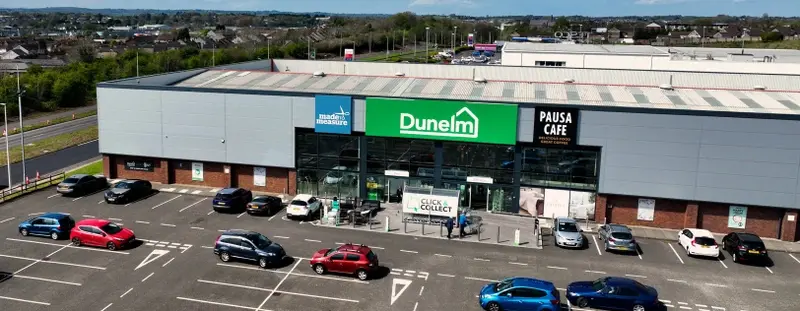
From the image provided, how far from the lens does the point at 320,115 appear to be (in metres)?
37.4

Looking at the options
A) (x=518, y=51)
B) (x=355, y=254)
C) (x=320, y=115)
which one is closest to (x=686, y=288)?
(x=355, y=254)

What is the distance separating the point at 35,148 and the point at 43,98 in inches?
1173

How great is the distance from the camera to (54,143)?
56219mm

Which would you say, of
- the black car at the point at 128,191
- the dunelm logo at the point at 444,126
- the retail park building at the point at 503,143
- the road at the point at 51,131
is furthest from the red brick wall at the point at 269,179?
the road at the point at 51,131

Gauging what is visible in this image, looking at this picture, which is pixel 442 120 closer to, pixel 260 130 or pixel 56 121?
pixel 260 130

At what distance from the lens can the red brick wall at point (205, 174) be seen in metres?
40.4

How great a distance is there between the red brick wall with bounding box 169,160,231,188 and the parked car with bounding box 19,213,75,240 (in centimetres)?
1070

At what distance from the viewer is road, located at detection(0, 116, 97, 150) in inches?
2190

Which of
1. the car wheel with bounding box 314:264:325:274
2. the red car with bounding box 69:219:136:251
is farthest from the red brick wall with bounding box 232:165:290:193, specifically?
the car wheel with bounding box 314:264:325:274

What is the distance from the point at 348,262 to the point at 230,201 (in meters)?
12.0

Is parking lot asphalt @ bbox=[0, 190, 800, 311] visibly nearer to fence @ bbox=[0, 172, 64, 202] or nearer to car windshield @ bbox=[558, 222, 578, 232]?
car windshield @ bbox=[558, 222, 578, 232]

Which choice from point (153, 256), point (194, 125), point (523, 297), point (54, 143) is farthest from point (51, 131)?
point (523, 297)

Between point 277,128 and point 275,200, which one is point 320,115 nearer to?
point 277,128

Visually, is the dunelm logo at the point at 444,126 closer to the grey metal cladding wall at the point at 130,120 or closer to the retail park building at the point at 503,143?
the retail park building at the point at 503,143
